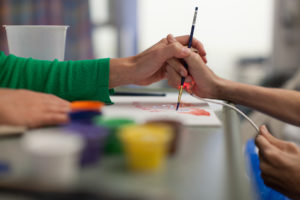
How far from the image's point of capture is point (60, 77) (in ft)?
2.94

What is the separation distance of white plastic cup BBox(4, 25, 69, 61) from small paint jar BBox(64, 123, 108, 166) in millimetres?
616

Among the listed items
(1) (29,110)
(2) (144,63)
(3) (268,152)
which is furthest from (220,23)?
(1) (29,110)

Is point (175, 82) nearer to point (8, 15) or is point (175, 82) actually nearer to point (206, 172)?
point (206, 172)

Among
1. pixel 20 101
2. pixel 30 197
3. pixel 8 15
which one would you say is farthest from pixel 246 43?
pixel 30 197

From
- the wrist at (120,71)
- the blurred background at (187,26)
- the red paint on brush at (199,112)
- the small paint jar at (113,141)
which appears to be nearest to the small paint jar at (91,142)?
the small paint jar at (113,141)

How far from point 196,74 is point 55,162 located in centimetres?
66

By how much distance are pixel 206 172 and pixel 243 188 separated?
0.16 feet

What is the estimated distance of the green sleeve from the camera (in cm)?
88

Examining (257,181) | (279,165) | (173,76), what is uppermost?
(173,76)

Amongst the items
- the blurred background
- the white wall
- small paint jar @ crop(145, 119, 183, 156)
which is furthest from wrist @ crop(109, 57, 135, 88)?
the white wall

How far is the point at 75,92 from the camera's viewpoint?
0.88 m

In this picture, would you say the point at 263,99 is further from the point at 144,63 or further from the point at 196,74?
the point at 144,63

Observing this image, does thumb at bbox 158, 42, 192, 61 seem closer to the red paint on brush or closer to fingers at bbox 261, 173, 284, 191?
the red paint on brush

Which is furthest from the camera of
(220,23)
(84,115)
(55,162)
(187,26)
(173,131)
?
(220,23)
